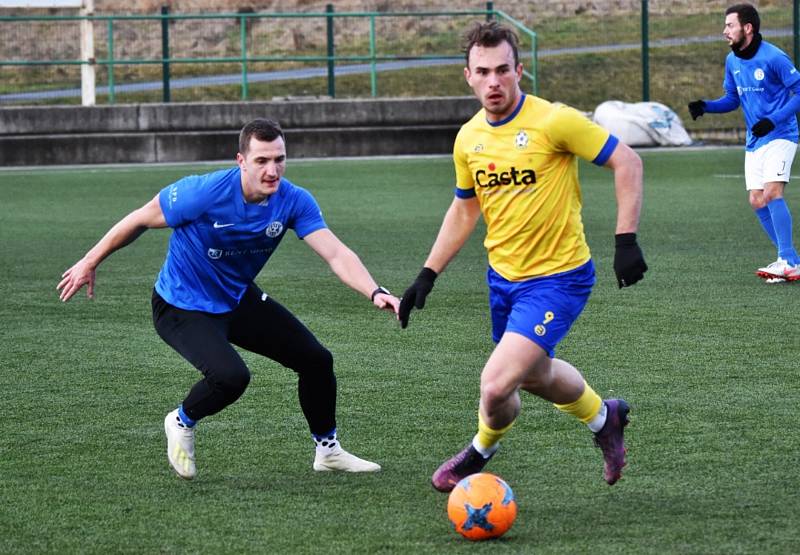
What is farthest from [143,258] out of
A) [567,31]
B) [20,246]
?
[567,31]

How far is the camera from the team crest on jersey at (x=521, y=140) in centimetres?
559

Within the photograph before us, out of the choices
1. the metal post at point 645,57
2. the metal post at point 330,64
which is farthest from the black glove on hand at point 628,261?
the metal post at point 645,57

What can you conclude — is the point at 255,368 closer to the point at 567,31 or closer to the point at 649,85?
the point at 649,85

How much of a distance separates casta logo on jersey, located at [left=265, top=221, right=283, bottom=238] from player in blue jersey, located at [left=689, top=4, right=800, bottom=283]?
21.1ft

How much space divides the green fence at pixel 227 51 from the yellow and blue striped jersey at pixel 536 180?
22087 millimetres

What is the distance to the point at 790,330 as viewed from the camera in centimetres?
931

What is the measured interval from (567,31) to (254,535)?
30.1 meters

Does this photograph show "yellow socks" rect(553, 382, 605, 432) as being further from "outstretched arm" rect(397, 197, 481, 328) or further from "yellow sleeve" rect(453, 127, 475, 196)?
"yellow sleeve" rect(453, 127, 475, 196)

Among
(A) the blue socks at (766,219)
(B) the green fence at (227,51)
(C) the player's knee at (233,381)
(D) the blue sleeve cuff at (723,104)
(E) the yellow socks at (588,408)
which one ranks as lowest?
(E) the yellow socks at (588,408)

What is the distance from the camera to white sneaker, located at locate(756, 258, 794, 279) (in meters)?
11.5

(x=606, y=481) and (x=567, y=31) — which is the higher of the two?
(x=567, y=31)

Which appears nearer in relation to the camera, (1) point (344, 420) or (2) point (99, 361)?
(1) point (344, 420)

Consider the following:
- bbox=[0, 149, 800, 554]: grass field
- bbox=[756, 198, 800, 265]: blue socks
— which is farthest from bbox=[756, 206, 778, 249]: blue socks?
bbox=[0, 149, 800, 554]: grass field

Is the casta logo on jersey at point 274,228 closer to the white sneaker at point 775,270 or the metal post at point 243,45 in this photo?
the white sneaker at point 775,270
